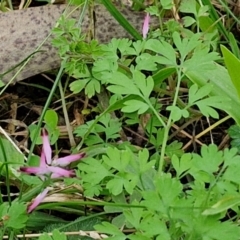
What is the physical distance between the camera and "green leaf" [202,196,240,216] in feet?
2.94

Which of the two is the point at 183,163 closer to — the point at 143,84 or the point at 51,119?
the point at 143,84

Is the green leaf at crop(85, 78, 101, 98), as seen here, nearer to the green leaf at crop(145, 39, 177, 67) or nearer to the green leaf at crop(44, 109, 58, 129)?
the green leaf at crop(44, 109, 58, 129)

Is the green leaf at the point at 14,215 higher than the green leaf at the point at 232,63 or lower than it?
lower

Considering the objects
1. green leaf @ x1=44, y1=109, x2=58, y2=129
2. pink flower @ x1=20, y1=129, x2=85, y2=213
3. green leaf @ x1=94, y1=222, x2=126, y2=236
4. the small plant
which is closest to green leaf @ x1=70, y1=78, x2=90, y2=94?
the small plant

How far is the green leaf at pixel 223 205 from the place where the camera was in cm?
90

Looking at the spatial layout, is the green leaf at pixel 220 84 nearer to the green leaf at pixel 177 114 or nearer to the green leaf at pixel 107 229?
the green leaf at pixel 177 114

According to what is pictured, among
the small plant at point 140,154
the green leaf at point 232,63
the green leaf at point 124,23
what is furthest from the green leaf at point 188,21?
the green leaf at point 232,63

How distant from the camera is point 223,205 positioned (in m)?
0.92

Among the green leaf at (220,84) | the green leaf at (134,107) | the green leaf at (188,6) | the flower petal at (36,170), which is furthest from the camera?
the green leaf at (188,6)

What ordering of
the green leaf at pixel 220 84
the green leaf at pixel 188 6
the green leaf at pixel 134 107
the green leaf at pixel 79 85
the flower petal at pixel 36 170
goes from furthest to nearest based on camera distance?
the green leaf at pixel 188 6 < the green leaf at pixel 79 85 < the green leaf at pixel 220 84 < the green leaf at pixel 134 107 < the flower petal at pixel 36 170

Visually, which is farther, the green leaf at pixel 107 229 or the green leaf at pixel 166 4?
the green leaf at pixel 166 4

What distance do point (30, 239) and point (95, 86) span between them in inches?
14.9

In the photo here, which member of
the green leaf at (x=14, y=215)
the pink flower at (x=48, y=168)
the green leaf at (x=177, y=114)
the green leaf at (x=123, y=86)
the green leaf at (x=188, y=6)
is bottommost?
the green leaf at (x=14, y=215)

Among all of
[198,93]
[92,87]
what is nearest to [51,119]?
[92,87]
